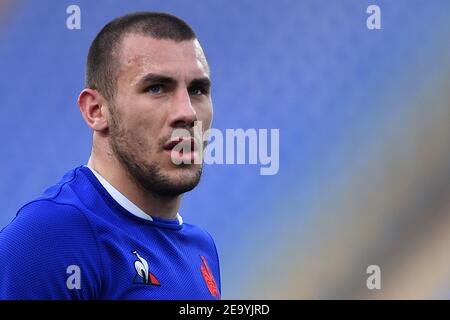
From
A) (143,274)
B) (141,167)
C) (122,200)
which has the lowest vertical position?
(143,274)

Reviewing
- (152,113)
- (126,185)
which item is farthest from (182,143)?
(126,185)

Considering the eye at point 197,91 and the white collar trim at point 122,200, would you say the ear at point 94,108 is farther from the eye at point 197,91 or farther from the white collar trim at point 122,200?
the eye at point 197,91

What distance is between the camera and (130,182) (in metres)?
2.11

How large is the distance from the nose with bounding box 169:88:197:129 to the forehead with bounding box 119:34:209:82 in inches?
2.6

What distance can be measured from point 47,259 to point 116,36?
825 mm

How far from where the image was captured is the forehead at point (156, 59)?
Answer: 2061 mm

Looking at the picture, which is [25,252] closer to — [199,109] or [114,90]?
[114,90]

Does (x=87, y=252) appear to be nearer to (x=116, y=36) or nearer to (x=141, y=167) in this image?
(x=141, y=167)

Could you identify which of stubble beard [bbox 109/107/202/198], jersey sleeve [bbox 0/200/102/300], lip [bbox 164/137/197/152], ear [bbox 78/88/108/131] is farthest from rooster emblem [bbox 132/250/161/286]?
ear [bbox 78/88/108/131]

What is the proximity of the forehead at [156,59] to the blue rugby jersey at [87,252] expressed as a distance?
0.40 metres

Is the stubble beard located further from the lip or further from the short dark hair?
the short dark hair
